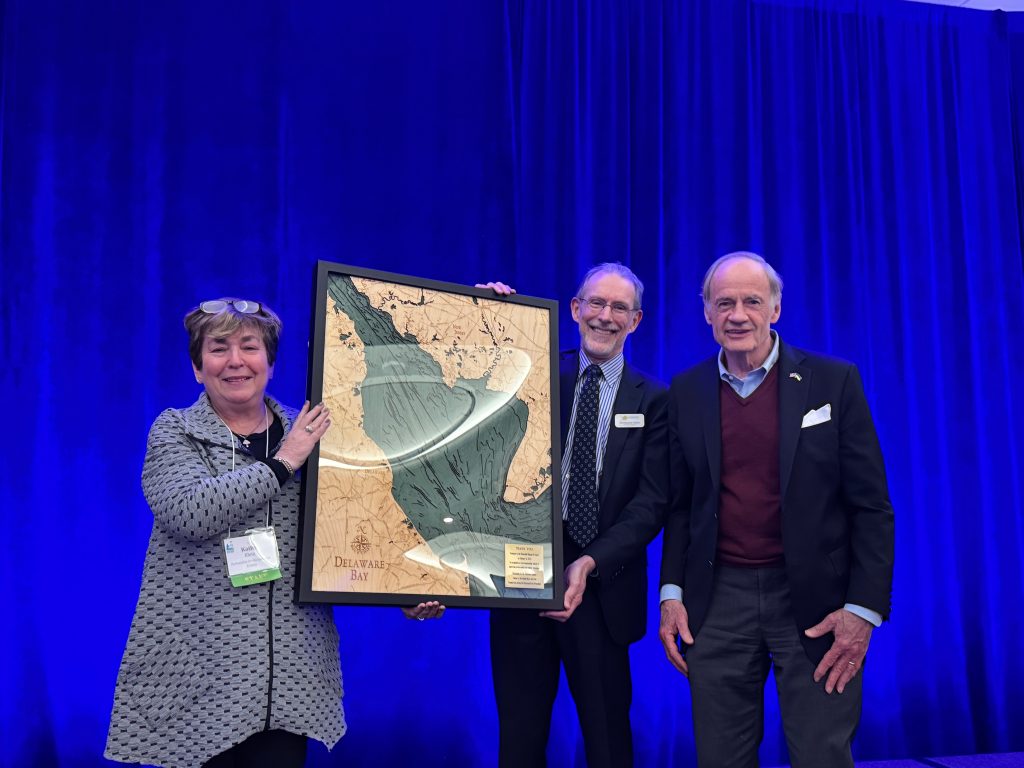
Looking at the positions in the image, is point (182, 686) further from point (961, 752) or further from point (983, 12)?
point (983, 12)

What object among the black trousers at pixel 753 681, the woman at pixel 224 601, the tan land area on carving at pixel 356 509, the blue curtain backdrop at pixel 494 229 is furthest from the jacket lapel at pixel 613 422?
the blue curtain backdrop at pixel 494 229

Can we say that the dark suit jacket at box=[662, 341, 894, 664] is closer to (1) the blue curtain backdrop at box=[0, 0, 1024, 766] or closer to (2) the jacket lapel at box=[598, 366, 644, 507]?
(2) the jacket lapel at box=[598, 366, 644, 507]

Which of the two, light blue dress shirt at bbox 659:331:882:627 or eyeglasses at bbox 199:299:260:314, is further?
light blue dress shirt at bbox 659:331:882:627

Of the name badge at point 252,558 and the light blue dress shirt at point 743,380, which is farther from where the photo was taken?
the light blue dress shirt at point 743,380

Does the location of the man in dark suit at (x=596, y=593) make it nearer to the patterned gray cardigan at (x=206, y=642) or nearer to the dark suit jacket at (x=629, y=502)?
the dark suit jacket at (x=629, y=502)

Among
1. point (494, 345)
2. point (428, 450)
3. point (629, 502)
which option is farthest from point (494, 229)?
point (428, 450)

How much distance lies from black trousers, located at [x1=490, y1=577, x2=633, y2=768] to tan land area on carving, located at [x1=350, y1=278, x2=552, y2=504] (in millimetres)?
410

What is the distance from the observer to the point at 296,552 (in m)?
2.02

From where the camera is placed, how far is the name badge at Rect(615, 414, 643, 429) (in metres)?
2.56

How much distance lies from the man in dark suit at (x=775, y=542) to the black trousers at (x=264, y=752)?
3.29 ft

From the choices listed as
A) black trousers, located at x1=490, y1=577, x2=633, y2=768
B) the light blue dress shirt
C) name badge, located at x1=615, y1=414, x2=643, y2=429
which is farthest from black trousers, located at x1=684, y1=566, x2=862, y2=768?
name badge, located at x1=615, y1=414, x2=643, y2=429

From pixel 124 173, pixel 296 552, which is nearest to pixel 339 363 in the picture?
pixel 296 552

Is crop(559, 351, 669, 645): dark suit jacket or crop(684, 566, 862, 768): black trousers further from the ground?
crop(559, 351, 669, 645): dark suit jacket

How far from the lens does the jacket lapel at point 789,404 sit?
2.22 metres
